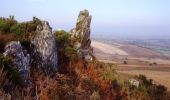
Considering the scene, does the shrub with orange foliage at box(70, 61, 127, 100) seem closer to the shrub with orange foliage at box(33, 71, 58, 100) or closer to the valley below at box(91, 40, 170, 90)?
the shrub with orange foliage at box(33, 71, 58, 100)

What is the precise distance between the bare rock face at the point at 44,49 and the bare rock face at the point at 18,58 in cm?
174

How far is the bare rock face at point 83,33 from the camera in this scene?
19.4 metres

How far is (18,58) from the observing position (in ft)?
42.4

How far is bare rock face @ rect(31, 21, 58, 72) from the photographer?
15156mm

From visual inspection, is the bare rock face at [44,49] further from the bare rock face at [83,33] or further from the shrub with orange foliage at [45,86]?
the bare rock face at [83,33]

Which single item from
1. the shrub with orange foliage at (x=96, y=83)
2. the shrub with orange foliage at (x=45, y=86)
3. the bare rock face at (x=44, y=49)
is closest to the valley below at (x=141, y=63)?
the shrub with orange foliage at (x=96, y=83)

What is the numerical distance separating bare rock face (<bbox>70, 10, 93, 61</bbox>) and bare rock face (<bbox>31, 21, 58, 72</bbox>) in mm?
3422

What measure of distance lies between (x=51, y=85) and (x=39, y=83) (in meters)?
0.44

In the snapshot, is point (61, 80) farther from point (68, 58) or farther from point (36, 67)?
point (68, 58)

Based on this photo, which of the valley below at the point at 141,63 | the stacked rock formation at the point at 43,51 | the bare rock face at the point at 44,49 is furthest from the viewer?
the valley below at the point at 141,63

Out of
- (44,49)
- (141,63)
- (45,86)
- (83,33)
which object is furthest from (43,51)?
(141,63)

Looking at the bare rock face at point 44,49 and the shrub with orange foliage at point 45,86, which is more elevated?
the bare rock face at point 44,49

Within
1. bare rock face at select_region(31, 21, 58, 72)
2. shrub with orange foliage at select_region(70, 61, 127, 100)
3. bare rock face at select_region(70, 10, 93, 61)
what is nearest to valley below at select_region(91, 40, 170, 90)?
bare rock face at select_region(70, 10, 93, 61)

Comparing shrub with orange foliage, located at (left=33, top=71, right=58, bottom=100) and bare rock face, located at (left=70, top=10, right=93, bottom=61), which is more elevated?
bare rock face, located at (left=70, top=10, right=93, bottom=61)
